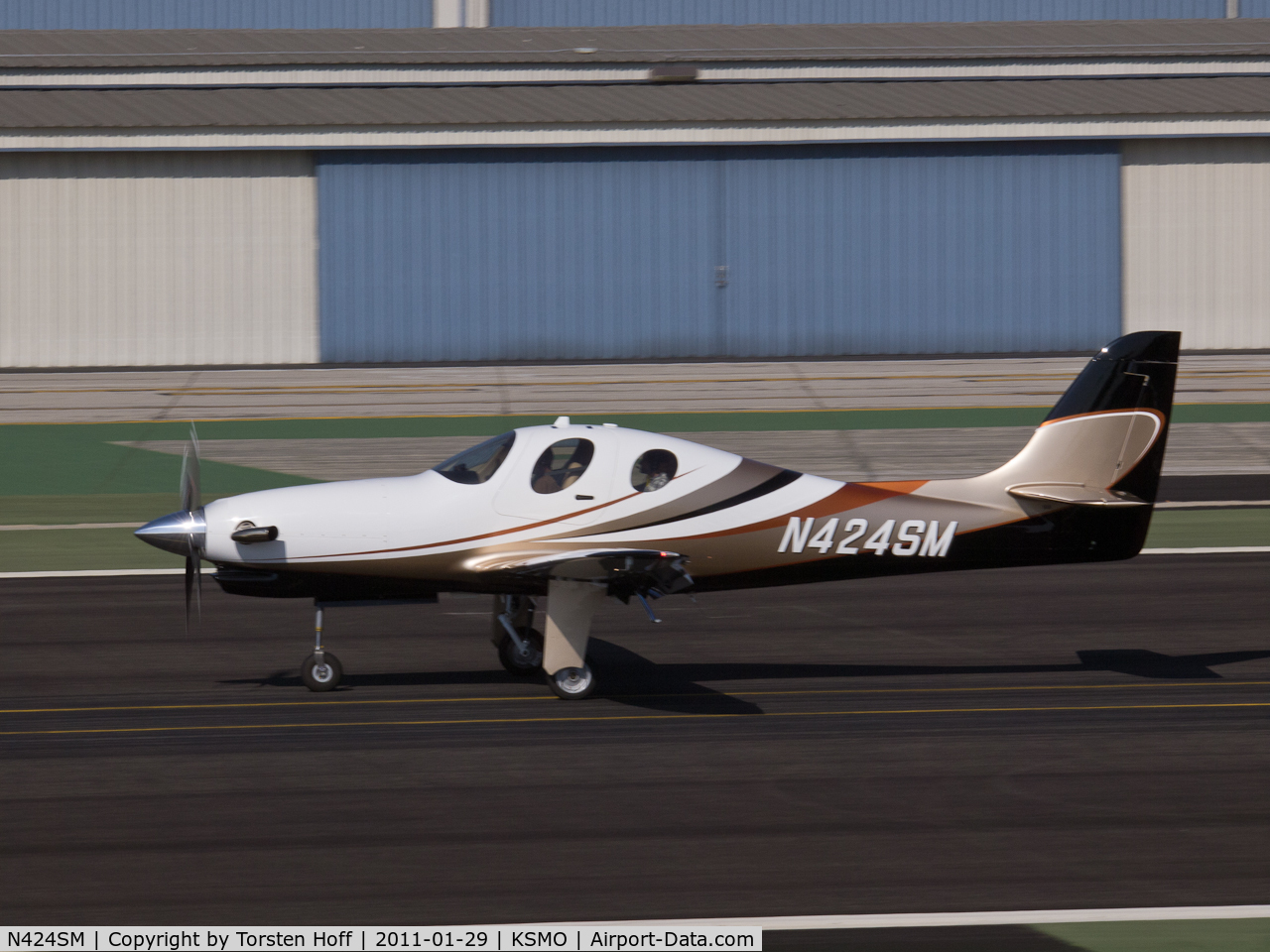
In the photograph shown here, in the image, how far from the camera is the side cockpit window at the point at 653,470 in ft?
39.3

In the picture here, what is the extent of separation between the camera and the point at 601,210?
32.3 metres

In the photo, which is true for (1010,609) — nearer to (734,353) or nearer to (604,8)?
(734,353)

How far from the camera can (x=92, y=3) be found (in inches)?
1534

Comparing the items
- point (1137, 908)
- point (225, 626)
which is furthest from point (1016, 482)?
point (225, 626)

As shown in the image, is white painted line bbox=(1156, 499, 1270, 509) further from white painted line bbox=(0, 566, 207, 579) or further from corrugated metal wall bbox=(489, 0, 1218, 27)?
corrugated metal wall bbox=(489, 0, 1218, 27)

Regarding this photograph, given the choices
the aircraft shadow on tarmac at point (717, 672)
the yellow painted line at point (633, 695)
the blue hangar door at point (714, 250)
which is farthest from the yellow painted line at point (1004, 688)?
the blue hangar door at point (714, 250)

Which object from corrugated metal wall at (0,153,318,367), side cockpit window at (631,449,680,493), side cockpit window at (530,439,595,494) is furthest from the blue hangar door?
side cockpit window at (530,439,595,494)

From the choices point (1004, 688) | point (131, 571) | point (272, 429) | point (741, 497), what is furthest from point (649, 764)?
point (272, 429)

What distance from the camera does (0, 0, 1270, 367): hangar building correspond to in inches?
1248

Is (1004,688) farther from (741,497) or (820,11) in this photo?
(820,11)

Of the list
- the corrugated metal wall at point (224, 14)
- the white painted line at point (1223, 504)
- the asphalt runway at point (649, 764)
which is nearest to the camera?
the asphalt runway at point (649, 764)

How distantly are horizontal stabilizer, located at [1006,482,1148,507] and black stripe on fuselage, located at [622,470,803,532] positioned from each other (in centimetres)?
191

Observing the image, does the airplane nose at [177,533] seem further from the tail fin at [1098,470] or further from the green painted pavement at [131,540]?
the tail fin at [1098,470]

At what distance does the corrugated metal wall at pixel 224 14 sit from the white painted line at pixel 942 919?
3510 cm
